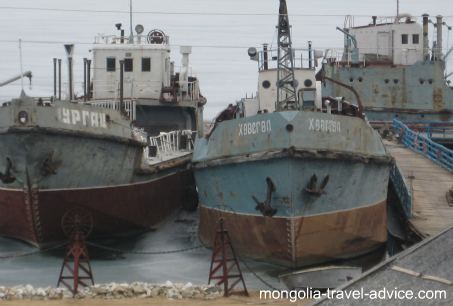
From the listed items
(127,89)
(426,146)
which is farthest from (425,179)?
(127,89)

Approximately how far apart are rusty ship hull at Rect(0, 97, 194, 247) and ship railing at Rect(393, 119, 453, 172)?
925cm

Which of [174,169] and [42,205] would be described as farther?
[174,169]

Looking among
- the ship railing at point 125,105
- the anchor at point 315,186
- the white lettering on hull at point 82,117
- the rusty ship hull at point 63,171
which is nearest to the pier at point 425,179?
the anchor at point 315,186

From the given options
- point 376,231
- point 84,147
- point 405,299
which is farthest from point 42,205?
point 405,299

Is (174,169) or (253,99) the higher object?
(253,99)

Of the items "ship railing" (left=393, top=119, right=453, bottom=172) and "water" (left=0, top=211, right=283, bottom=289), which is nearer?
"water" (left=0, top=211, right=283, bottom=289)

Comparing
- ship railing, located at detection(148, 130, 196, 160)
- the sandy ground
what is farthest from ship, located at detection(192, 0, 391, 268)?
ship railing, located at detection(148, 130, 196, 160)

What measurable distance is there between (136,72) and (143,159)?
16.7 ft

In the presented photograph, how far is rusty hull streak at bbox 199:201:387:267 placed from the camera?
17141mm

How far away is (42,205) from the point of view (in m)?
19.1

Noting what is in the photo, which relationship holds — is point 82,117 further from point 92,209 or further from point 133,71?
point 133,71

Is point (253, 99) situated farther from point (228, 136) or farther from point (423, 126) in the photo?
point (423, 126)

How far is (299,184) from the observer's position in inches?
667

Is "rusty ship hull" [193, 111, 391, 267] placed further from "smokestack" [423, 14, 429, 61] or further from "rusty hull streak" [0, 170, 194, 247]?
"smokestack" [423, 14, 429, 61]
